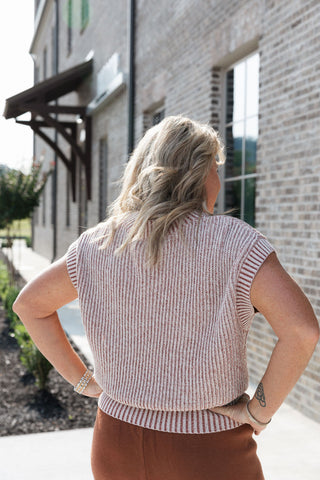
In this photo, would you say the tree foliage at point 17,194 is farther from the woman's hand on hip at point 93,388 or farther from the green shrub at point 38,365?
the woman's hand on hip at point 93,388

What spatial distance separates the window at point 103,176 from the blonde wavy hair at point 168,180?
9.87 m

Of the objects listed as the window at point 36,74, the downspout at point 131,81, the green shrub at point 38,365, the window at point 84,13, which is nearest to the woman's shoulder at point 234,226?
the green shrub at point 38,365

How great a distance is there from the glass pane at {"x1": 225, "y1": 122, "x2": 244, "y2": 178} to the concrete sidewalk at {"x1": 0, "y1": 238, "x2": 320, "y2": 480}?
2.71 m

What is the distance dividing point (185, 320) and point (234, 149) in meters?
4.93

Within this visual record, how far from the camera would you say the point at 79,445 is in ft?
12.7

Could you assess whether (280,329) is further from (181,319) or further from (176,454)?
(176,454)

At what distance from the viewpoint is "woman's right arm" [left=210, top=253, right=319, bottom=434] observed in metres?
1.38

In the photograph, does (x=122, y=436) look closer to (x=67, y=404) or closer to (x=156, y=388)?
(x=156, y=388)

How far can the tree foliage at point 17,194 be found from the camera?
10688 mm

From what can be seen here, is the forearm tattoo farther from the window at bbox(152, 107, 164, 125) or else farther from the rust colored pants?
the window at bbox(152, 107, 164, 125)

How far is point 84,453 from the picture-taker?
3727mm

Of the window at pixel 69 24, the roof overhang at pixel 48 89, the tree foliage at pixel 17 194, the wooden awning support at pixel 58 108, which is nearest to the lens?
the tree foliage at pixel 17 194

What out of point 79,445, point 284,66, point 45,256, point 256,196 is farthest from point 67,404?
point 45,256

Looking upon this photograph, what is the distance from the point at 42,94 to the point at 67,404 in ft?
27.7
